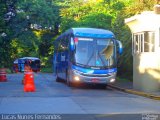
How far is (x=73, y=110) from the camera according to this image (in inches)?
606

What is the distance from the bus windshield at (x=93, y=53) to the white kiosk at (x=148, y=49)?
6.55ft

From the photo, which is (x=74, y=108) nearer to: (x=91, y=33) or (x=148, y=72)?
(x=148, y=72)

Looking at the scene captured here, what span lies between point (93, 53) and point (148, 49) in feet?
11.2

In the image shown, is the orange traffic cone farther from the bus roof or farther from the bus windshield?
the bus roof

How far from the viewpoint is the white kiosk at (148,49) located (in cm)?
2320

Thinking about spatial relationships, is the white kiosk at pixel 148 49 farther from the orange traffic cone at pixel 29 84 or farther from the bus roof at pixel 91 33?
the orange traffic cone at pixel 29 84

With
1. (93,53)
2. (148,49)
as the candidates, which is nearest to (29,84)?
(93,53)

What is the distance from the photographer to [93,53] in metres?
25.9

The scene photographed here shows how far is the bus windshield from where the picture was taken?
2588 cm

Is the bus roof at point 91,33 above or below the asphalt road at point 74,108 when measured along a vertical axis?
above

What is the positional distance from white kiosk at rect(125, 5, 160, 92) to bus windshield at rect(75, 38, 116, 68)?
2.00 m

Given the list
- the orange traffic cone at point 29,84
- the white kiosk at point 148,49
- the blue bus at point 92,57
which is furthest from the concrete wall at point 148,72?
the orange traffic cone at point 29,84

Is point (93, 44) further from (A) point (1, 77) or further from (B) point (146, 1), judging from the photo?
(A) point (1, 77)

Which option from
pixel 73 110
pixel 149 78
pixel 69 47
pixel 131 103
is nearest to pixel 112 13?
pixel 69 47
